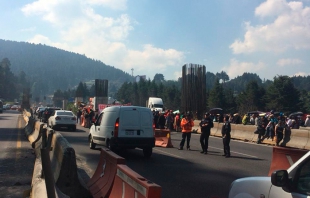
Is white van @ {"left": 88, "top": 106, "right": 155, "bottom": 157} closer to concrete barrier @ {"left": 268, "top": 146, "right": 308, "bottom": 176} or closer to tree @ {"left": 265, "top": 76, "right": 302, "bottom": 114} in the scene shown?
concrete barrier @ {"left": 268, "top": 146, "right": 308, "bottom": 176}

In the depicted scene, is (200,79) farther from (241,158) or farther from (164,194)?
(164,194)

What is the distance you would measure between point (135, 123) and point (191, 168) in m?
3.18

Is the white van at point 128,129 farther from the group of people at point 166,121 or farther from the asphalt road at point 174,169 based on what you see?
the group of people at point 166,121

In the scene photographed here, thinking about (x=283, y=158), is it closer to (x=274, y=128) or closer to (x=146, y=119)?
(x=146, y=119)

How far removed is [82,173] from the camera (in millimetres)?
10961

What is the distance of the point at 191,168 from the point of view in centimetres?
1318

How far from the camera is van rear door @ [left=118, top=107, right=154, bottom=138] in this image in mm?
15336

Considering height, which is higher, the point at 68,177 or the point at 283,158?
the point at 283,158

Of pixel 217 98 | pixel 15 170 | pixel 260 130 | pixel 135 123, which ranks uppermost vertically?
pixel 217 98

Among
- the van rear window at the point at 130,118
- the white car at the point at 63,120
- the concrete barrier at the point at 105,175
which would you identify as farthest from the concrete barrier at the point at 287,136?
the concrete barrier at the point at 105,175

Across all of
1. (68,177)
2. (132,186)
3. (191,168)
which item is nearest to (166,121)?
(191,168)

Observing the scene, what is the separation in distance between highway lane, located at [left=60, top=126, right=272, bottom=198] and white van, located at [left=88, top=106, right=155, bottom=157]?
0.58 metres

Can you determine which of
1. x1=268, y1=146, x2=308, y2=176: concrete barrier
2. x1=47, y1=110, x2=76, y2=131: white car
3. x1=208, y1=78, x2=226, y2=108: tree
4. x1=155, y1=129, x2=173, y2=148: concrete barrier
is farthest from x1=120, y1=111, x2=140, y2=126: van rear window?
x1=208, y1=78, x2=226, y2=108: tree

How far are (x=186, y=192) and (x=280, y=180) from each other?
554cm
